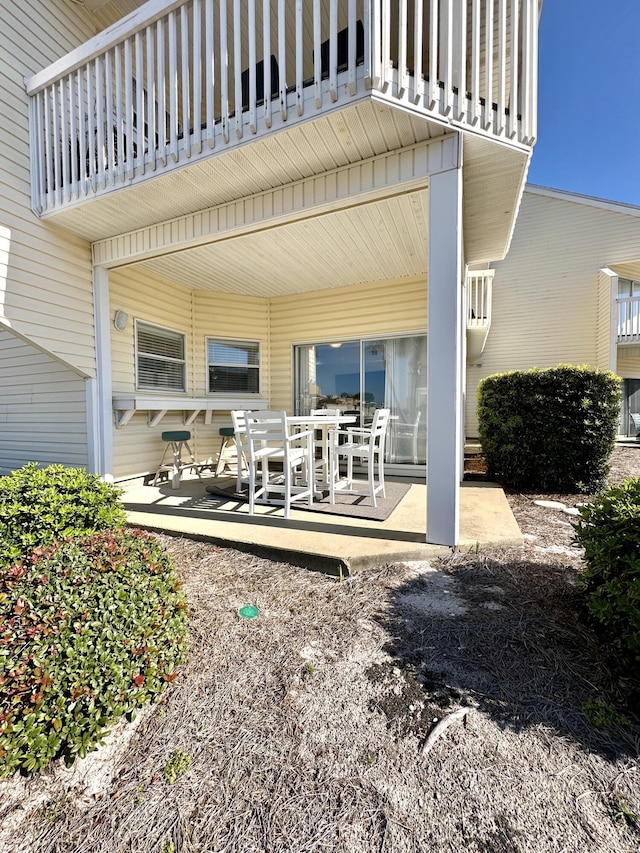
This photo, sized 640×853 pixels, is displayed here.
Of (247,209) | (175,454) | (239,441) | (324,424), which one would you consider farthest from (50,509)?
(247,209)

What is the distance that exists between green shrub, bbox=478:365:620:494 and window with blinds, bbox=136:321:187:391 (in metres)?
4.73

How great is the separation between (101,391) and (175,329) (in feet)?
5.78

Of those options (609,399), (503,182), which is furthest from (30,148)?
(609,399)

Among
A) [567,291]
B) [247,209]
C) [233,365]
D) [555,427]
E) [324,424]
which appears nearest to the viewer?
[247,209]

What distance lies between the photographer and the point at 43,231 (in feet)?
13.2

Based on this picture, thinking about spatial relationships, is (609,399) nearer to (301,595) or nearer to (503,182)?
(503,182)

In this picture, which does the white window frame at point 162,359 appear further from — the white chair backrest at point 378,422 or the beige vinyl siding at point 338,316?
the white chair backrest at point 378,422

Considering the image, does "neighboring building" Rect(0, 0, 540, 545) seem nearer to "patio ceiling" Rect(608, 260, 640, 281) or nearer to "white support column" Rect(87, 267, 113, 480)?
"white support column" Rect(87, 267, 113, 480)

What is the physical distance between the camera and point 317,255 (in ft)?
15.9

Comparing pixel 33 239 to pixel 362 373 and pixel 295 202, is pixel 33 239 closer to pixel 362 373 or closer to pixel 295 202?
pixel 295 202

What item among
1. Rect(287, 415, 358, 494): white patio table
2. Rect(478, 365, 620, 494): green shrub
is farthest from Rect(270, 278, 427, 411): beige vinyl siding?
Rect(287, 415, 358, 494): white patio table

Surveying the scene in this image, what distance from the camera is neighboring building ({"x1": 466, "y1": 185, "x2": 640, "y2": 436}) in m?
9.72

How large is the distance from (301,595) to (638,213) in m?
12.6

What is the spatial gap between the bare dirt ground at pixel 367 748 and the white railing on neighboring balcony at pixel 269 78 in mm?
3270
